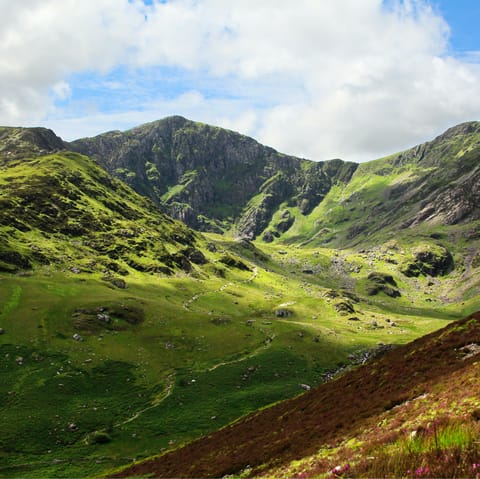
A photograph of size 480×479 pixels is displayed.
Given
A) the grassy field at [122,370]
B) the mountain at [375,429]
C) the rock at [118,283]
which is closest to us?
the mountain at [375,429]

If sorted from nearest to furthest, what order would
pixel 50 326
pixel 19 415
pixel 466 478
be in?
pixel 466 478 < pixel 19 415 < pixel 50 326

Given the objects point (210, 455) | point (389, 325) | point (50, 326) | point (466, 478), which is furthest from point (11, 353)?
point (389, 325)

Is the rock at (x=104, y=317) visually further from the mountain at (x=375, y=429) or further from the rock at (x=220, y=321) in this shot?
the mountain at (x=375, y=429)

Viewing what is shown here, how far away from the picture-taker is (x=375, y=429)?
2494cm

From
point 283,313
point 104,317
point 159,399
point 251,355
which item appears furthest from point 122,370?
point 283,313

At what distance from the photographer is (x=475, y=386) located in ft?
79.8

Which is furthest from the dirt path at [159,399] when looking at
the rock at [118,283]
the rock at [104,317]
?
the rock at [118,283]

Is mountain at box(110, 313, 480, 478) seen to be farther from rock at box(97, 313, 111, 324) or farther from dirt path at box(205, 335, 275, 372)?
rock at box(97, 313, 111, 324)

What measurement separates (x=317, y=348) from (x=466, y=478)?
118203 millimetres

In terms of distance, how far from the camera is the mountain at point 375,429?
470 inches

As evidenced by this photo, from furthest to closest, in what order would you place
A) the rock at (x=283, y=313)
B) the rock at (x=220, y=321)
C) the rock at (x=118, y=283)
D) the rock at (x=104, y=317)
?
the rock at (x=283, y=313)
the rock at (x=118, y=283)
the rock at (x=220, y=321)
the rock at (x=104, y=317)

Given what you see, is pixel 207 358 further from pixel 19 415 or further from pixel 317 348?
pixel 19 415

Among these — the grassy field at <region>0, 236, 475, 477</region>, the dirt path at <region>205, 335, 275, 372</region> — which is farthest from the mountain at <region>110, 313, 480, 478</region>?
the dirt path at <region>205, 335, 275, 372</region>

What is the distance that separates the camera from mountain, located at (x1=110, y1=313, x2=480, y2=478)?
39.2 ft
